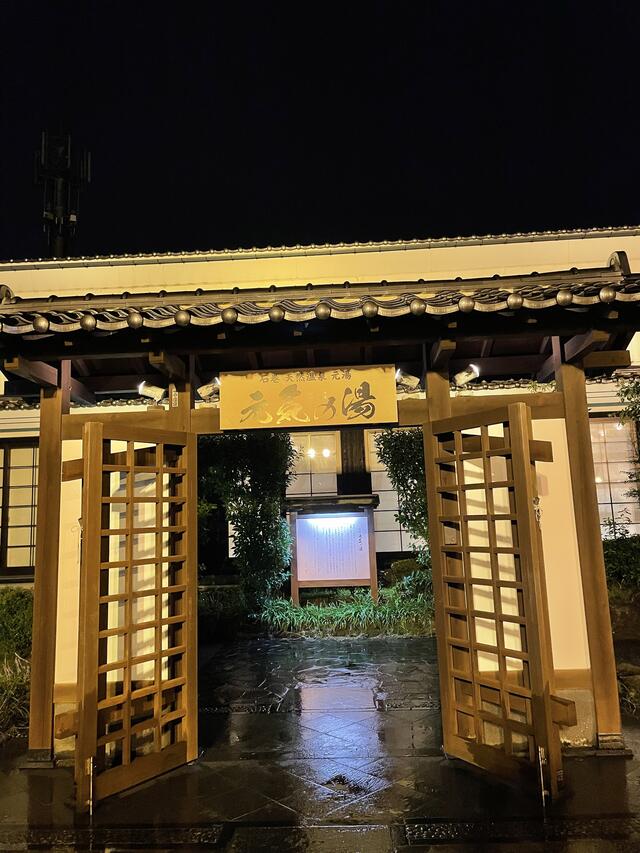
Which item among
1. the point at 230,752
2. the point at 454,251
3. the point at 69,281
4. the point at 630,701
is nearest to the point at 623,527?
the point at 630,701

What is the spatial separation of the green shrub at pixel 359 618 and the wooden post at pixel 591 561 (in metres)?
5.97

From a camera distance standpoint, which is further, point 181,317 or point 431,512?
point 431,512

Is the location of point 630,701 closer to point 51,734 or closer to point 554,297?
point 554,297

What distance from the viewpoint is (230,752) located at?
5582 mm

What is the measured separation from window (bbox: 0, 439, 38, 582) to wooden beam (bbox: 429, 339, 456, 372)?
32.3 feet

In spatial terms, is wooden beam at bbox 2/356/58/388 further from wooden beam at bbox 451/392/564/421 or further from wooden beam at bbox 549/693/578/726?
wooden beam at bbox 549/693/578/726

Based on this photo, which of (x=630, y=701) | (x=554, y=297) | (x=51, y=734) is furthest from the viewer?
(x=630, y=701)

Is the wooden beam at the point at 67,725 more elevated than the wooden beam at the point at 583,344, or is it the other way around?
the wooden beam at the point at 583,344

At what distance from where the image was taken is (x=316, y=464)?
16219mm

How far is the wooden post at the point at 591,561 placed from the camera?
5.14 meters

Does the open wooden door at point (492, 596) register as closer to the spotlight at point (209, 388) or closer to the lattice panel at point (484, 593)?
the lattice panel at point (484, 593)

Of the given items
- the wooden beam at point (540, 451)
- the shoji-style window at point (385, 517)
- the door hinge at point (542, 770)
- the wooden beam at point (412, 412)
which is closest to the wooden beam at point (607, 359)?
the wooden beam at point (540, 451)

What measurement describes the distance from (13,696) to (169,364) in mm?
4584

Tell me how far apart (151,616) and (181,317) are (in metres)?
3.00
